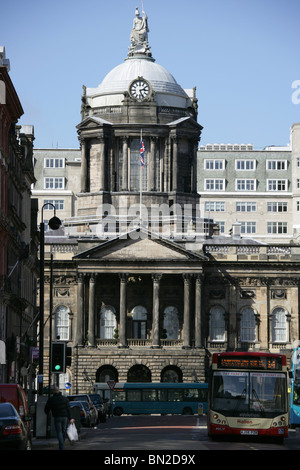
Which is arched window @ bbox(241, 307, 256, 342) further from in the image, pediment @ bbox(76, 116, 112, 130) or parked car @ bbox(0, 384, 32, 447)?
parked car @ bbox(0, 384, 32, 447)

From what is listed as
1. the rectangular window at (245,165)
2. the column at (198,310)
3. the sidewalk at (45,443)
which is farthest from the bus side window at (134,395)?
the rectangular window at (245,165)

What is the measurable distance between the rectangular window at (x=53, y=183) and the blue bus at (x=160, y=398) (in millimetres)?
62928

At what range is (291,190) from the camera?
15825cm

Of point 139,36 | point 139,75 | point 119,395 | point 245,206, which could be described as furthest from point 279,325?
point 245,206

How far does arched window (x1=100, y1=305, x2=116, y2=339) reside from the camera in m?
116

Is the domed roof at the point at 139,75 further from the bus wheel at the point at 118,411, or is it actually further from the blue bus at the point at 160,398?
the bus wheel at the point at 118,411

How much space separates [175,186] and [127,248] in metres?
13.5

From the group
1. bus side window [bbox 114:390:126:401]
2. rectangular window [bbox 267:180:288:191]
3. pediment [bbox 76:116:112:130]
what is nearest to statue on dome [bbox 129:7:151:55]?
pediment [bbox 76:116:112:130]

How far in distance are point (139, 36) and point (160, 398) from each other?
48.8m

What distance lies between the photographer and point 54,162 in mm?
160250

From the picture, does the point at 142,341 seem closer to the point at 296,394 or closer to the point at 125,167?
the point at 125,167

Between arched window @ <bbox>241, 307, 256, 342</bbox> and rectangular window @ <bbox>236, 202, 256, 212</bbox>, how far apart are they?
40748 mm

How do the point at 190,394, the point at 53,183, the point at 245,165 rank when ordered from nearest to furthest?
1. the point at 190,394
2. the point at 53,183
3. the point at 245,165

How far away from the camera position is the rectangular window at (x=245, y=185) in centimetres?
15925
